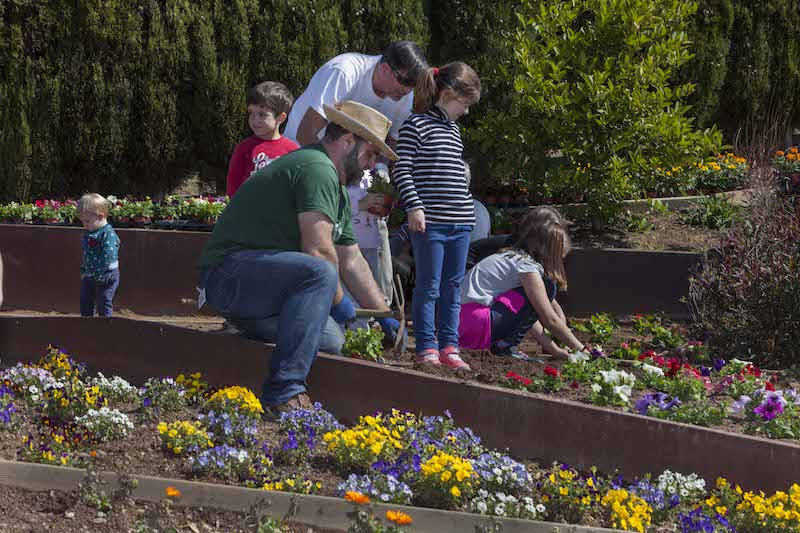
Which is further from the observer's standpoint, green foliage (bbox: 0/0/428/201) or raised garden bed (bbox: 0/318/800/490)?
green foliage (bbox: 0/0/428/201)

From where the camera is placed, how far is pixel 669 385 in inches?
207

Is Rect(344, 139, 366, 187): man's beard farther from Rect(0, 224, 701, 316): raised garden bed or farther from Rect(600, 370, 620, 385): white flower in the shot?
Rect(0, 224, 701, 316): raised garden bed

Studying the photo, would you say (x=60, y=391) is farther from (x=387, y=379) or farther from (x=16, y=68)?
(x=16, y=68)

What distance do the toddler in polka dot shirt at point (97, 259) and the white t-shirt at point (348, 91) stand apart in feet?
5.12

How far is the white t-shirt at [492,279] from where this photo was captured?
6418 mm

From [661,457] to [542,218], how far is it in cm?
224

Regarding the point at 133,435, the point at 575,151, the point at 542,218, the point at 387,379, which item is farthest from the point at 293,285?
the point at 575,151

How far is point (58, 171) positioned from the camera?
33.4 feet

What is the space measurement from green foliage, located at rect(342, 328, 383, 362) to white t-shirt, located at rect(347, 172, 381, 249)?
1103mm

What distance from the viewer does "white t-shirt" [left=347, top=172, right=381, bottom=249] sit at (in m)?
6.60

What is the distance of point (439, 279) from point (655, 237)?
4366 millimetres

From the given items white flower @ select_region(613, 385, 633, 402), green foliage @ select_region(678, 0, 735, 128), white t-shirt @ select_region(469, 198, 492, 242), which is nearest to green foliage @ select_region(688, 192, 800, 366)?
white t-shirt @ select_region(469, 198, 492, 242)

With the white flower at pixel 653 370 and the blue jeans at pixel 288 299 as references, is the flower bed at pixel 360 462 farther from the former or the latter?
the white flower at pixel 653 370

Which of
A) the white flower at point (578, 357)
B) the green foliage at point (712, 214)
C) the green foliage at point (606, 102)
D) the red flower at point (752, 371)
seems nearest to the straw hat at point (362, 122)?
the white flower at point (578, 357)
